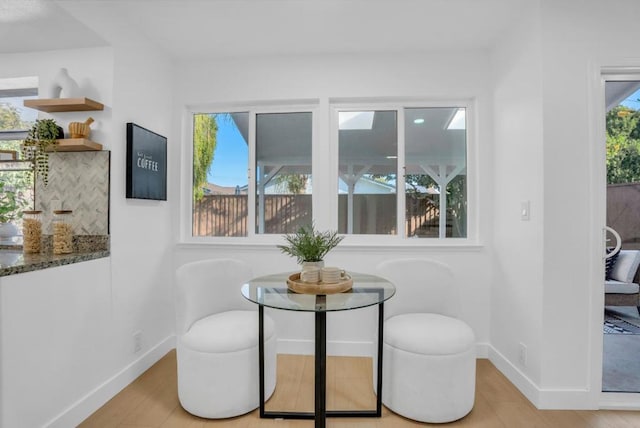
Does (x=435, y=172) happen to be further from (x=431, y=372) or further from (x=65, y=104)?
(x=65, y=104)

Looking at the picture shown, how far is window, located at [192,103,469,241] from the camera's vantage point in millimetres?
2814

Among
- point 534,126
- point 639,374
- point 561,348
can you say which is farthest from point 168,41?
point 639,374

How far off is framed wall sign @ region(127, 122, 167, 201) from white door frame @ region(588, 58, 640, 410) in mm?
2977

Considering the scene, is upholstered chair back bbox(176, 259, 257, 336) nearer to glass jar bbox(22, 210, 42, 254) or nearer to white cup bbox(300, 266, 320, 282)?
white cup bbox(300, 266, 320, 282)

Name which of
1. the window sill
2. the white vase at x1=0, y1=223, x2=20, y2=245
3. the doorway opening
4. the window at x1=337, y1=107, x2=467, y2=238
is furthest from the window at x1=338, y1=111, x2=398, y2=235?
the white vase at x1=0, y1=223, x2=20, y2=245

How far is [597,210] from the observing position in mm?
1971

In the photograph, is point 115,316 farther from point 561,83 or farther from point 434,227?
point 561,83

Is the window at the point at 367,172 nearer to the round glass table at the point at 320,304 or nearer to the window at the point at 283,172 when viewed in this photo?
the window at the point at 283,172

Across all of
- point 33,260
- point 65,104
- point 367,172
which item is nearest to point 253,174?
point 367,172

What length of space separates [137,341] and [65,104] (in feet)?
5.48

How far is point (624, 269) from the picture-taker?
6.81 feet

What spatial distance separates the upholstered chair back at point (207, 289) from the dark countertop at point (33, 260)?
52cm

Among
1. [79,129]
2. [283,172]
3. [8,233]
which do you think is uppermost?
[79,129]

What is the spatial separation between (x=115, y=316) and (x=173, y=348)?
0.84 m
